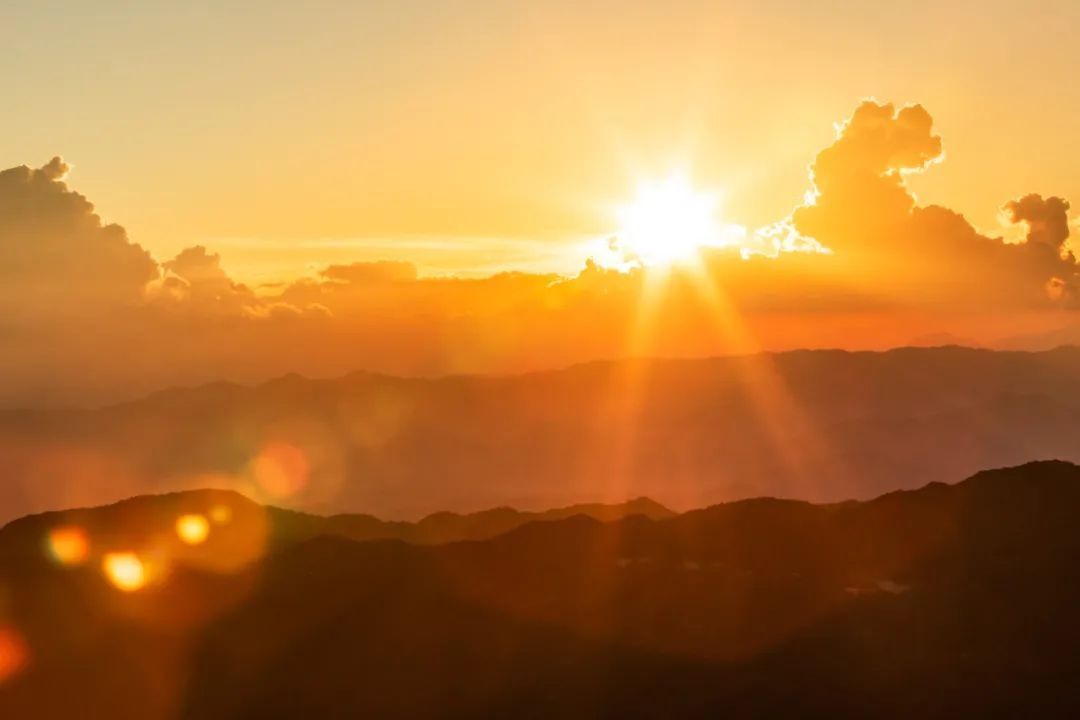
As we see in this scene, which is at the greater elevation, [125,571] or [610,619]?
[125,571]

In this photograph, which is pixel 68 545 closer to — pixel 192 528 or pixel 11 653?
pixel 192 528

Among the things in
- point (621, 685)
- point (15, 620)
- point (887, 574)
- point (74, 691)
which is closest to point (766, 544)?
point (887, 574)

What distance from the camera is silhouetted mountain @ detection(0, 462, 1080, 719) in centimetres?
9600

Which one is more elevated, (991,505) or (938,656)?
(991,505)

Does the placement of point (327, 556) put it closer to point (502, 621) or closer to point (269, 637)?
point (269, 637)

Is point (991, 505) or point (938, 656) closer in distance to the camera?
point (938, 656)

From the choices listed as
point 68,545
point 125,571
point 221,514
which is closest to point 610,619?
point 125,571

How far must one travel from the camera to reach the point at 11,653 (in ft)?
396

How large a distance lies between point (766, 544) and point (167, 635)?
2844 inches

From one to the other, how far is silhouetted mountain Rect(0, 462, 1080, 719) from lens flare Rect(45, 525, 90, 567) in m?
1.98

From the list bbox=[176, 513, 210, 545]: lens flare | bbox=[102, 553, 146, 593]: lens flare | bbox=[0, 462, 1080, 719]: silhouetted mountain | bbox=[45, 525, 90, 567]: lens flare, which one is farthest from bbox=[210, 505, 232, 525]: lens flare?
bbox=[45, 525, 90, 567]: lens flare

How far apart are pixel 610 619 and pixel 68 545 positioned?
270 feet

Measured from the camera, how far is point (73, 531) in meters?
150

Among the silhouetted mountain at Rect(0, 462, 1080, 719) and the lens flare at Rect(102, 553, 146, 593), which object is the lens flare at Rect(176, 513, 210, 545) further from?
the lens flare at Rect(102, 553, 146, 593)
